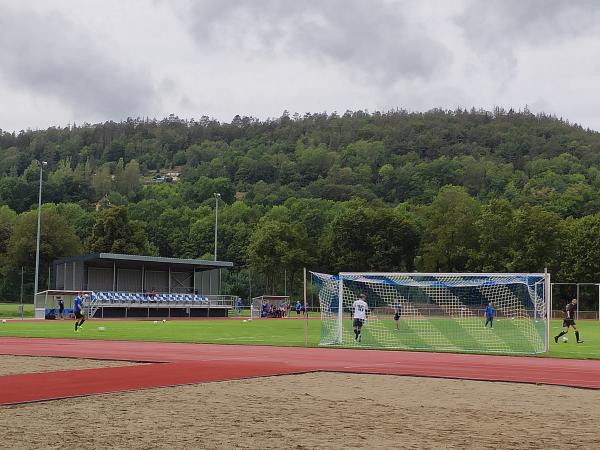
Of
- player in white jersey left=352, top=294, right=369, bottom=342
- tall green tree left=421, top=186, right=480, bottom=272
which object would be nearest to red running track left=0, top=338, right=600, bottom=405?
player in white jersey left=352, top=294, right=369, bottom=342

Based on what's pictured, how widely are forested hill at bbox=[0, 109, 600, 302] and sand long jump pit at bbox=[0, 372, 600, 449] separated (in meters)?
71.3

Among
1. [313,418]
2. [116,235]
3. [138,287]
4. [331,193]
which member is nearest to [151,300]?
[138,287]

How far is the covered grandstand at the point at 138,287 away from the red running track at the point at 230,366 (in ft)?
108

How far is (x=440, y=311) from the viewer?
4600 cm

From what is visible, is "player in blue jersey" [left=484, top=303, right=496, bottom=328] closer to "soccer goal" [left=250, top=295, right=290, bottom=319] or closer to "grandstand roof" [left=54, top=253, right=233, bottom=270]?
"soccer goal" [left=250, top=295, right=290, bottom=319]

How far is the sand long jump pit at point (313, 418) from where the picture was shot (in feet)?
28.9

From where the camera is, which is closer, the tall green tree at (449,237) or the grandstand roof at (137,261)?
the grandstand roof at (137,261)

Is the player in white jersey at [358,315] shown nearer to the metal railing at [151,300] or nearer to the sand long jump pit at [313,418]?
the sand long jump pit at [313,418]

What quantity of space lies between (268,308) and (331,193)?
263 ft

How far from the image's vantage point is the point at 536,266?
268 feet

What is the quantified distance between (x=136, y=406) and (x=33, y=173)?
145 m

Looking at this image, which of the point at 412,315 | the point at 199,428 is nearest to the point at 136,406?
the point at 199,428

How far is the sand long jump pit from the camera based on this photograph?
882cm

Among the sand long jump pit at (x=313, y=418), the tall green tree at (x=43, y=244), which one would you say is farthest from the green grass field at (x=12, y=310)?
the sand long jump pit at (x=313, y=418)
